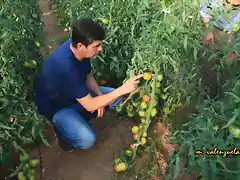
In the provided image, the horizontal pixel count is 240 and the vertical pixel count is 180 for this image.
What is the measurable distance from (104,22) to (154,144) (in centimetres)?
102

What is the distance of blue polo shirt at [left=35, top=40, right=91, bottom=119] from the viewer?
80.7 inches

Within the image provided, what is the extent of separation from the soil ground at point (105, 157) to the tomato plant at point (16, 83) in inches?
16.5

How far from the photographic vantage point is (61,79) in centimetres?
207

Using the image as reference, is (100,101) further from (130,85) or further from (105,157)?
(105,157)

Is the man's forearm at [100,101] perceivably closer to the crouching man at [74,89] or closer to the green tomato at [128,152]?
the crouching man at [74,89]

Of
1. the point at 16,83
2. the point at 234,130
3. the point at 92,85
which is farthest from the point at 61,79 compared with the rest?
the point at 234,130

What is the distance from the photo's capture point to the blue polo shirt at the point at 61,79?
2049mm

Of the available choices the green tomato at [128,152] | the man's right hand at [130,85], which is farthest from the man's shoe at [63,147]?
the man's right hand at [130,85]

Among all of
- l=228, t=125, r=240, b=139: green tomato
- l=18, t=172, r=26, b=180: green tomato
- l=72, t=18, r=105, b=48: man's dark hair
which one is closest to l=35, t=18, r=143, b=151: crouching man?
l=72, t=18, r=105, b=48: man's dark hair

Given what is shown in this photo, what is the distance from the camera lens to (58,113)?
7.60 ft

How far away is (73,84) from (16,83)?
0.35m

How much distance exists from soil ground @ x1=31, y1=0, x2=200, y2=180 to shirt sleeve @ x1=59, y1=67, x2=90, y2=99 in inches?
25.9

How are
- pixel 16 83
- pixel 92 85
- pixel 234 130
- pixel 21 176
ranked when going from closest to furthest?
pixel 234 130 → pixel 16 83 → pixel 21 176 → pixel 92 85

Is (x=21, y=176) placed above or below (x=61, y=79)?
below
